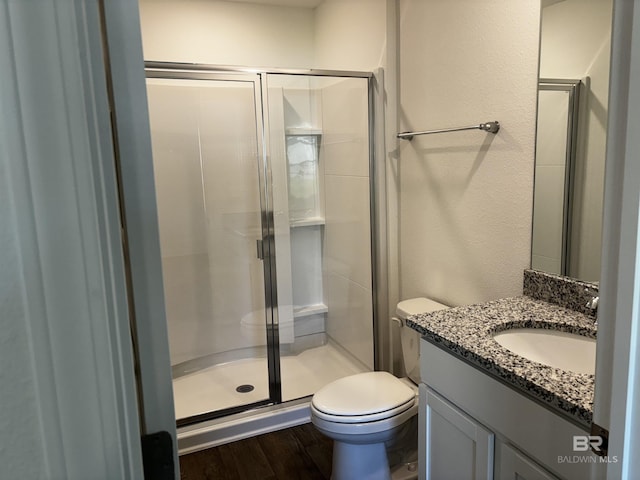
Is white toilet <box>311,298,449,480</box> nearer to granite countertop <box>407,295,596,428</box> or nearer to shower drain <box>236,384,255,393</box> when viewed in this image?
granite countertop <box>407,295,596,428</box>

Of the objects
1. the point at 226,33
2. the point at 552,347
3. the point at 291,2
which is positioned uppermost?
the point at 291,2

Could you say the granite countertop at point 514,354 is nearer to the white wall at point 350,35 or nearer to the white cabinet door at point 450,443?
the white cabinet door at point 450,443

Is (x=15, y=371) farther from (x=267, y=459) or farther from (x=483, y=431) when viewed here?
(x=267, y=459)

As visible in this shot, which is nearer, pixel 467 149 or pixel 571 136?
pixel 571 136

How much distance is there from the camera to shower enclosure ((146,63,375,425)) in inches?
111

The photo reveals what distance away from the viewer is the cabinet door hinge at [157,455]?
499 mm

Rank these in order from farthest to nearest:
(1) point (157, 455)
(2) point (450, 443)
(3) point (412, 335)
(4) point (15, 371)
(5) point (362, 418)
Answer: (3) point (412, 335), (5) point (362, 418), (2) point (450, 443), (1) point (157, 455), (4) point (15, 371)

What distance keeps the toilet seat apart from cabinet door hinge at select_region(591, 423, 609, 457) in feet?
4.06

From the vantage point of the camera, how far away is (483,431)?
4.41 feet

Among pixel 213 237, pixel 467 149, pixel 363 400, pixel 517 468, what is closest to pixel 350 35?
pixel 467 149

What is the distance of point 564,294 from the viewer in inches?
65.9

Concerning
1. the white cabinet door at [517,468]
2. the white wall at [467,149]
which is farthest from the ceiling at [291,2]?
the white cabinet door at [517,468]

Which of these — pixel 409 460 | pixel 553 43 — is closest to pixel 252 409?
pixel 409 460

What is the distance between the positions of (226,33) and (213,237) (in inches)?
53.8
